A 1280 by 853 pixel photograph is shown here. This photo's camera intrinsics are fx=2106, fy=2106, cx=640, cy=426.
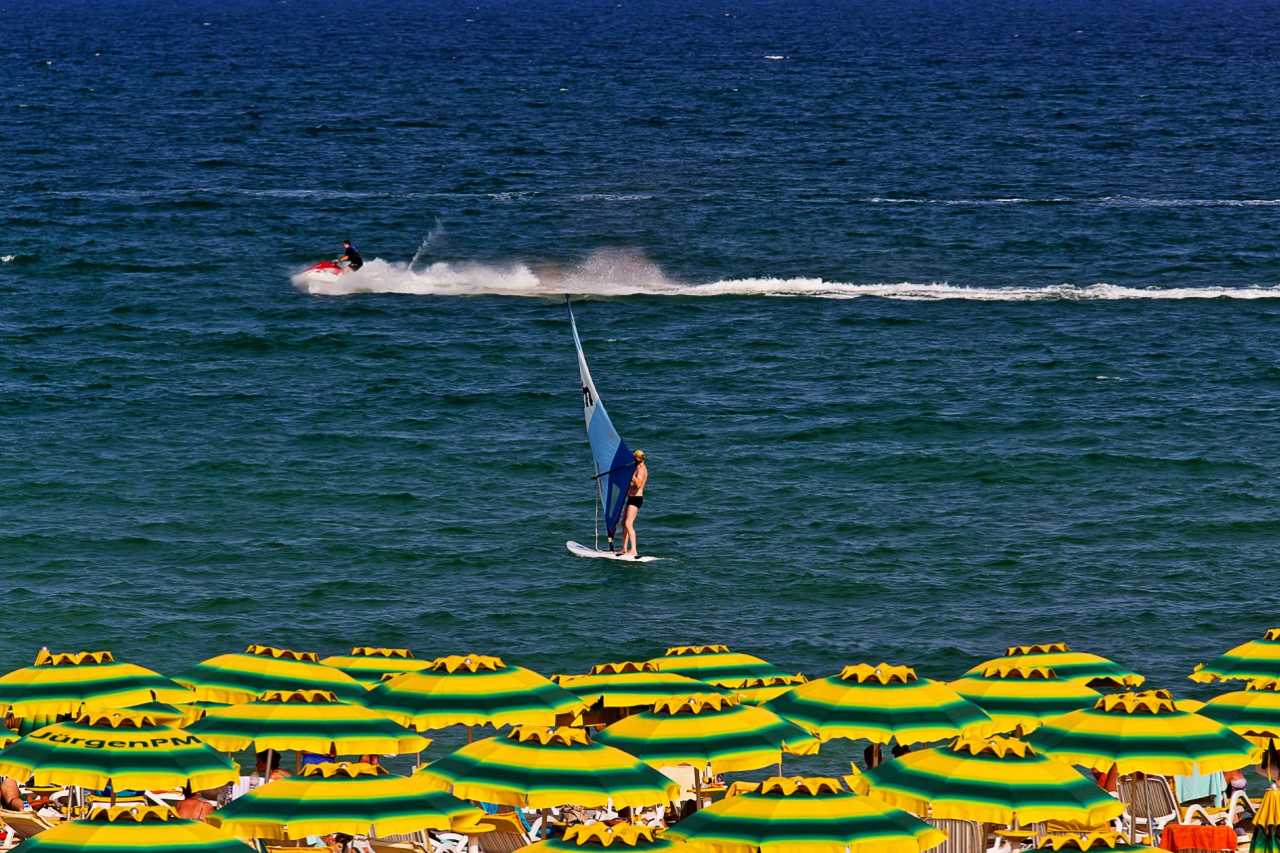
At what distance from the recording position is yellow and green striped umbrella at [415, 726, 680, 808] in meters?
18.6

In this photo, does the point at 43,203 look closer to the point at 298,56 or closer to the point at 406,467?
the point at 406,467

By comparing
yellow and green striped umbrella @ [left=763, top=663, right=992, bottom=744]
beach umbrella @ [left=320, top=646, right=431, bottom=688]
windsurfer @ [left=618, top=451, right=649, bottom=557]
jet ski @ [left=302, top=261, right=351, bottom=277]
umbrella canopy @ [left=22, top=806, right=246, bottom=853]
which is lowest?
windsurfer @ [left=618, top=451, right=649, bottom=557]

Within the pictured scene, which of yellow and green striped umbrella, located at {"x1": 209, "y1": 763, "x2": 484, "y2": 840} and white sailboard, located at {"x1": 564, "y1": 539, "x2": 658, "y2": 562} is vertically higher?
yellow and green striped umbrella, located at {"x1": 209, "y1": 763, "x2": 484, "y2": 840}

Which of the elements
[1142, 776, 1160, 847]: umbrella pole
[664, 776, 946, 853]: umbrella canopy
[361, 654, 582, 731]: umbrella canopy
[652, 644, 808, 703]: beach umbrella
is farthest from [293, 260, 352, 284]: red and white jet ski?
[664, 776, 946, 853]: umbrella canopy

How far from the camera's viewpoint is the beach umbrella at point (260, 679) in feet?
77.3

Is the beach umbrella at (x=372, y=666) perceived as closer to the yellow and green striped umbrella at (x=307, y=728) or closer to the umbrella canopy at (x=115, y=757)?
the yellow and green striped umbrella at (x=307, y=728)

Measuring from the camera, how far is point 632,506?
38.8 m

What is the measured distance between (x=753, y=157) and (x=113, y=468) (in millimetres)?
70321

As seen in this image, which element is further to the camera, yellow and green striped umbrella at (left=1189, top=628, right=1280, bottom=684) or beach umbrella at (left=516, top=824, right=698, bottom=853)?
yellow and green striped umbrella at (left=1189, top=628, right=1280, bottom=684)

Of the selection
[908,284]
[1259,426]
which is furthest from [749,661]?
[908,284]

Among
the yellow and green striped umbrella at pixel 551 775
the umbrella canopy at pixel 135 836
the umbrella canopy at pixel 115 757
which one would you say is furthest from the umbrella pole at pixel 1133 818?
the umbrella canopy at pixel 135 836

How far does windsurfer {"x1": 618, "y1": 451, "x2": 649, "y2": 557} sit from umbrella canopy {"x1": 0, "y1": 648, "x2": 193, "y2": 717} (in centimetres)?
1474

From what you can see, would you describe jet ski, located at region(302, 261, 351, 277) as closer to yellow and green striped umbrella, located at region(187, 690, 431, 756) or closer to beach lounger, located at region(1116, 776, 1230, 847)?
yellow and green striped umbrella, located at region(187, 690, 431, 756)

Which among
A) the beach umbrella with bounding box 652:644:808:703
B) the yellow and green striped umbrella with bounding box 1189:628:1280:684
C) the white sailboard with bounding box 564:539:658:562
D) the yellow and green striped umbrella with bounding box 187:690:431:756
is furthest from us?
the white sailboard with bounding box 564:539:658:562
